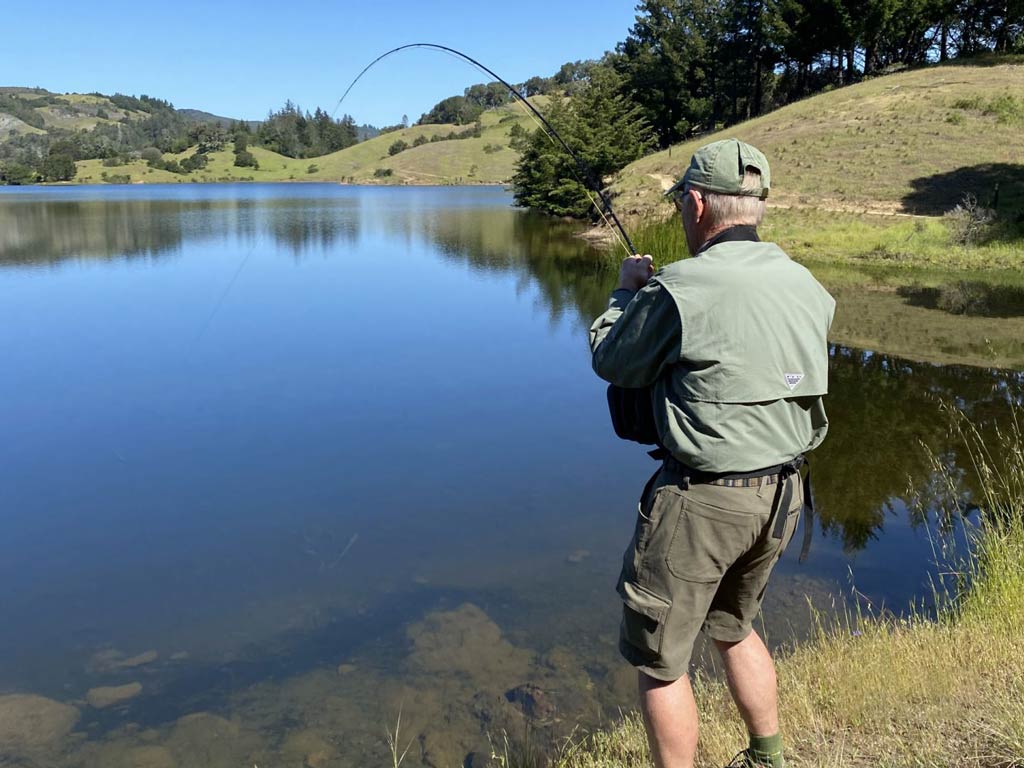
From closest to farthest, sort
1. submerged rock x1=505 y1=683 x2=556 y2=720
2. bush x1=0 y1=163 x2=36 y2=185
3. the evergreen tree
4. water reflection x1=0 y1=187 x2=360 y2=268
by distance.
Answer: submerged rock x1=505 y1=683 x2=556 y2=720 < water reflection x1=0 y1=187 x2=360 y2=268 < the evergreen tree < bush x1=0 y1=163 x2=36 y2=185

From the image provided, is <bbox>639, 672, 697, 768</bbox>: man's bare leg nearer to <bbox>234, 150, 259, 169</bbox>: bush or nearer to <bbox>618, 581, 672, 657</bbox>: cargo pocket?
<bbox>618, 581, 672, 657</bbox>: cargo pocket

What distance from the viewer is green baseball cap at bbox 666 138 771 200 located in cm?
222

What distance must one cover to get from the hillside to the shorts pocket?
1741cm

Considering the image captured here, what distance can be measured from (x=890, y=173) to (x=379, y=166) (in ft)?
301

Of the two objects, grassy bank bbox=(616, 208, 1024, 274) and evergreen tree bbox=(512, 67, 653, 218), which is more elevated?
evergreen tree bbox=(512, 67, 653, 218)

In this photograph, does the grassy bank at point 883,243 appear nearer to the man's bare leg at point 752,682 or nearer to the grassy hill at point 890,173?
the grassy hill at point 890,173

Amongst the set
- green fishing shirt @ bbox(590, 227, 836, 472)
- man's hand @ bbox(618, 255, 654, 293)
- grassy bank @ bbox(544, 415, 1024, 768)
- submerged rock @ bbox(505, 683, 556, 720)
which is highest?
man's hand @ bbox(618, 255, 654, 293)

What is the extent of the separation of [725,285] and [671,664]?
105 cm

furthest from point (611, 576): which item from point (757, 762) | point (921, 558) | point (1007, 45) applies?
point (1007, 45)

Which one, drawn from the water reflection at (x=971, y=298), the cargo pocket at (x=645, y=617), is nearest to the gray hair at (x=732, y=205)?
the cargo pocket at (x=645, y=617)

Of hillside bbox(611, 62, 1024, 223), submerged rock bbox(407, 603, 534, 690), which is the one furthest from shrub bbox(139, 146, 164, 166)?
submerged rock bbox(407, 603, 534, 690)

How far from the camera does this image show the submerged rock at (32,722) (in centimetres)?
372

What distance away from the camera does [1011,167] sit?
23359 millimetres

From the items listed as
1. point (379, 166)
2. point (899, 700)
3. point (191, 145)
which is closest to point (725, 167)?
point (899, 700)
